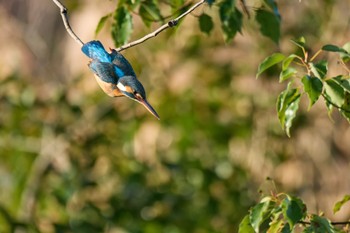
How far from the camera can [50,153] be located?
4.66 m

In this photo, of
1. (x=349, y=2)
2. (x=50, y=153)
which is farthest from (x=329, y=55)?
(x=50, y=153)

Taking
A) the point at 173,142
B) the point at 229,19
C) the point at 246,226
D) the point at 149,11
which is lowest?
the point at 173,142

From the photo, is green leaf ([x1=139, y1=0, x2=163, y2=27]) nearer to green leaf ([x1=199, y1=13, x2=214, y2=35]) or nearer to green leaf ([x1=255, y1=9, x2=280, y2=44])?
green leaf ([x1=199, y1=13, x2=214, y2=35])

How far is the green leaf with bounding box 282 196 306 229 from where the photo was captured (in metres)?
1.92

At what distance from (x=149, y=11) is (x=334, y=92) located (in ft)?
2.36

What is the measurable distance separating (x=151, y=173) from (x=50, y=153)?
0.55 meters

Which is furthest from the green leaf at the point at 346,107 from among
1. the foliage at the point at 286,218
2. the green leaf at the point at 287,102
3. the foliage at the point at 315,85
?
the foliage at the point at 286,218

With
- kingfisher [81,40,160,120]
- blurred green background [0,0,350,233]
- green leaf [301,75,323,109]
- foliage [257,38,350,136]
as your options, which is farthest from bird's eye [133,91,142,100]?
blurred green background [0,0,350,233]

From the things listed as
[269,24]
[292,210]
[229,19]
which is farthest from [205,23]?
[292,210]

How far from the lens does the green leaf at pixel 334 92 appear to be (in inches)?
78.2

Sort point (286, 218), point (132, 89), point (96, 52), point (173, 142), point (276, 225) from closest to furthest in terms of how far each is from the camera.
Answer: point (286, 218), point (276, 225), point (132, 89), point (96, 52), point (173, 142)

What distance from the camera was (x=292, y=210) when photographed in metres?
1.94

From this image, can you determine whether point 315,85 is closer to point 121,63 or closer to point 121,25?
point 121,63

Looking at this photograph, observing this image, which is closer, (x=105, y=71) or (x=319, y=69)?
(x=319, y=69)
